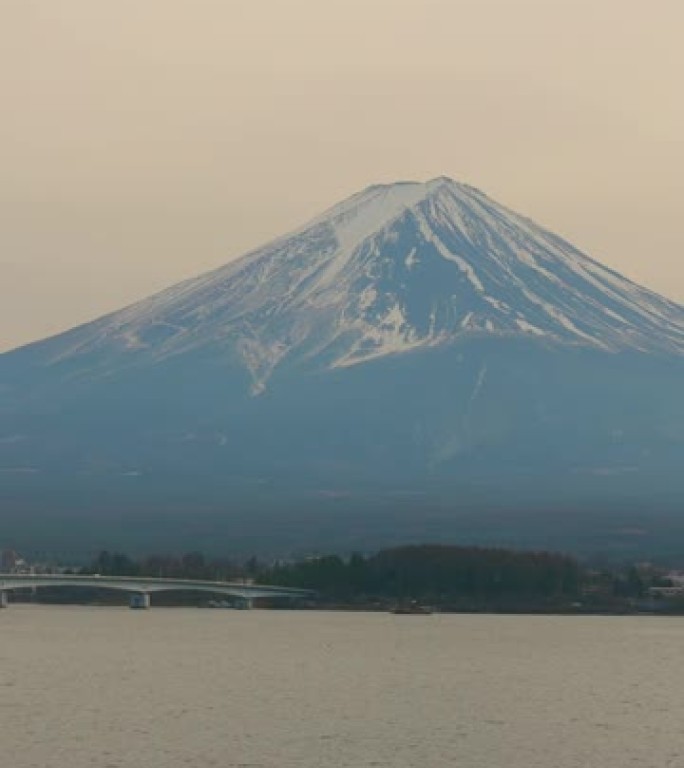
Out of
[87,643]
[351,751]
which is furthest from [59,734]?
[87,643]

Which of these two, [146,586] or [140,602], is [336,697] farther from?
[140,602]

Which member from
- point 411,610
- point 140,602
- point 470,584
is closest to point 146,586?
point 140,602

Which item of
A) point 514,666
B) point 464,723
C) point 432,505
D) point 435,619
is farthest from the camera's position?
point 432,505

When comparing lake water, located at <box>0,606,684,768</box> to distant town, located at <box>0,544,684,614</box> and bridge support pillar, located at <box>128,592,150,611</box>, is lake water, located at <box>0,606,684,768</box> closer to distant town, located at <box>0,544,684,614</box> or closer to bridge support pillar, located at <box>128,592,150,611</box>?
distant town, located at <box>0,544,684,614</box>

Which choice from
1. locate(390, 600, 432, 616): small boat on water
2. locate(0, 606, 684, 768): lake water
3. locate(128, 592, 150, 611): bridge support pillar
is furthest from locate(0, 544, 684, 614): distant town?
locate(0, 606, 684, 768): lake water

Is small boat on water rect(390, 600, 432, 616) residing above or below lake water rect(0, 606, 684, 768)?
above

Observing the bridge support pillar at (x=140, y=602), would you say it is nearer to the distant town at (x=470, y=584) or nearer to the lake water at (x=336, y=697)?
the distant town at (x=470, y=584)

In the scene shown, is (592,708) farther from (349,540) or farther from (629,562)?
(349,540)
